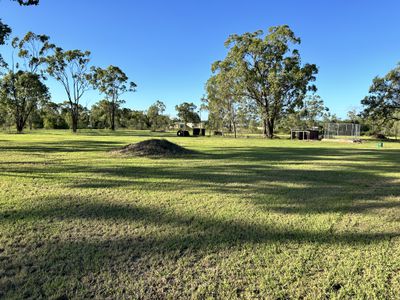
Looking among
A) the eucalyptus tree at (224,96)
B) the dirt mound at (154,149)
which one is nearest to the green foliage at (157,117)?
the eucalyptus tree at (224,96)

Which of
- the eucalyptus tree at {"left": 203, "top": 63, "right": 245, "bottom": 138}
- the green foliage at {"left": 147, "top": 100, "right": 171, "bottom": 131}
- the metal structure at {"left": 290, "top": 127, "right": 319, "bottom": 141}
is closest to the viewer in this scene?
the metal structure at {"left": 290, "top": 127, "right": 319, "bottom": 141}

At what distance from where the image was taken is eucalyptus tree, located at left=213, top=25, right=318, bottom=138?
103 feet

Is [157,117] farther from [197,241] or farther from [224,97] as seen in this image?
[197,241]

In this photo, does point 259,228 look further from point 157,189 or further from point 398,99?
point 398,99

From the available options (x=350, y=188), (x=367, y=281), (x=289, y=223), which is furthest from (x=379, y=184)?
(x=367, y=281)

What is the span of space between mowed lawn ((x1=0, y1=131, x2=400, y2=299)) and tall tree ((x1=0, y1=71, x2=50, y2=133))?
36384 mm

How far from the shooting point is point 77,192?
183 inches

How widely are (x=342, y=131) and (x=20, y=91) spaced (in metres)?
40.7

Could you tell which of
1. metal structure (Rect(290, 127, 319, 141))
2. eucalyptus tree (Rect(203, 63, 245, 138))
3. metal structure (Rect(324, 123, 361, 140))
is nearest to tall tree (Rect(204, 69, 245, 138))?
eucalyptus tree (Rect(203, 63, 245, 138))

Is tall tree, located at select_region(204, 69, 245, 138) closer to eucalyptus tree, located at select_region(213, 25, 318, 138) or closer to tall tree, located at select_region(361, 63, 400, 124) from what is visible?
eucalyptus tree, located at select_region(213, 25, 318, 138)

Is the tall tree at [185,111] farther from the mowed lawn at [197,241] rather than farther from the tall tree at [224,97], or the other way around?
the mowed lawn at [197,241]

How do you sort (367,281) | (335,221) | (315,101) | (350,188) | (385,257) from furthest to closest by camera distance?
(315,101) → (350,188) → (335,221) → (385,257) → (367,281)

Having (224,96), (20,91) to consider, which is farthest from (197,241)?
(20,91)

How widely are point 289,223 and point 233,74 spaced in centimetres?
3124
